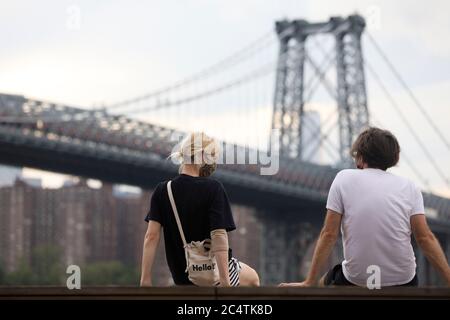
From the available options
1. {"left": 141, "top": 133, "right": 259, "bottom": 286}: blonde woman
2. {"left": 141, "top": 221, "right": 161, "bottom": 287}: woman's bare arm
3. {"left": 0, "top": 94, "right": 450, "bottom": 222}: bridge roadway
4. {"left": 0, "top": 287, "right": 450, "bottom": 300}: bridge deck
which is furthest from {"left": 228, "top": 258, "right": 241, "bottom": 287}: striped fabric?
{"left": 0, "top": 94, "right": 450, "bottom": 222}: bridge roadway

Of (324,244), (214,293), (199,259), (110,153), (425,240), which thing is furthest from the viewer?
(110,153)

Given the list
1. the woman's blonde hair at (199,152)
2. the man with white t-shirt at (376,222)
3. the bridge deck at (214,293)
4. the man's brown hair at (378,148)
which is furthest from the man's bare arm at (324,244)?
the bridge deck at (214,293)

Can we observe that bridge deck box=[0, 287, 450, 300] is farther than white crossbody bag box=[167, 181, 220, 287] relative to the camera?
A: No

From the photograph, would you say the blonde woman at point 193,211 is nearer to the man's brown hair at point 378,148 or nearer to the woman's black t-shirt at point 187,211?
the woman's black t-shirt at point 187,211

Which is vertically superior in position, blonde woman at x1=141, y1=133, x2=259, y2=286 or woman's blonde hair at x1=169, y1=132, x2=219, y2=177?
woman's blonde hair at x1=169, y1=132, x2=219, y2=177

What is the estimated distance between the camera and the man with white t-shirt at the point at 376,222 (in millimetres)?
5227

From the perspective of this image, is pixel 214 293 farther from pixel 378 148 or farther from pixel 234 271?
pixel 378 148

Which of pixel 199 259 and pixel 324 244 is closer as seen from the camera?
pixel 324 244

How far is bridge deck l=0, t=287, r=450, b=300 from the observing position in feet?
14.7

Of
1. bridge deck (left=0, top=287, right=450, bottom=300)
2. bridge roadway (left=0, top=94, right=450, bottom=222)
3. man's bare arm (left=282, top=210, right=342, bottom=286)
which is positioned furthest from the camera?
bridge roadway (left=0, top=94, right=450, bottom=222)

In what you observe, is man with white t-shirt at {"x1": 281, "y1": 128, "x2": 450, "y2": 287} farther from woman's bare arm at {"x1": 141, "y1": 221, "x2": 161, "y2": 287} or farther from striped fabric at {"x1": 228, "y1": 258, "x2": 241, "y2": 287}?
woman's bare arm at {"x1": 141, "y1": 221, "x2": 161, "y2": 287}

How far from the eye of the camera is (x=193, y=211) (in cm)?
546

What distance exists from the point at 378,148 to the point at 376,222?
30 cm

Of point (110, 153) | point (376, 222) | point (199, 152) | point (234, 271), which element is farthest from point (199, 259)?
point (110, 153)
